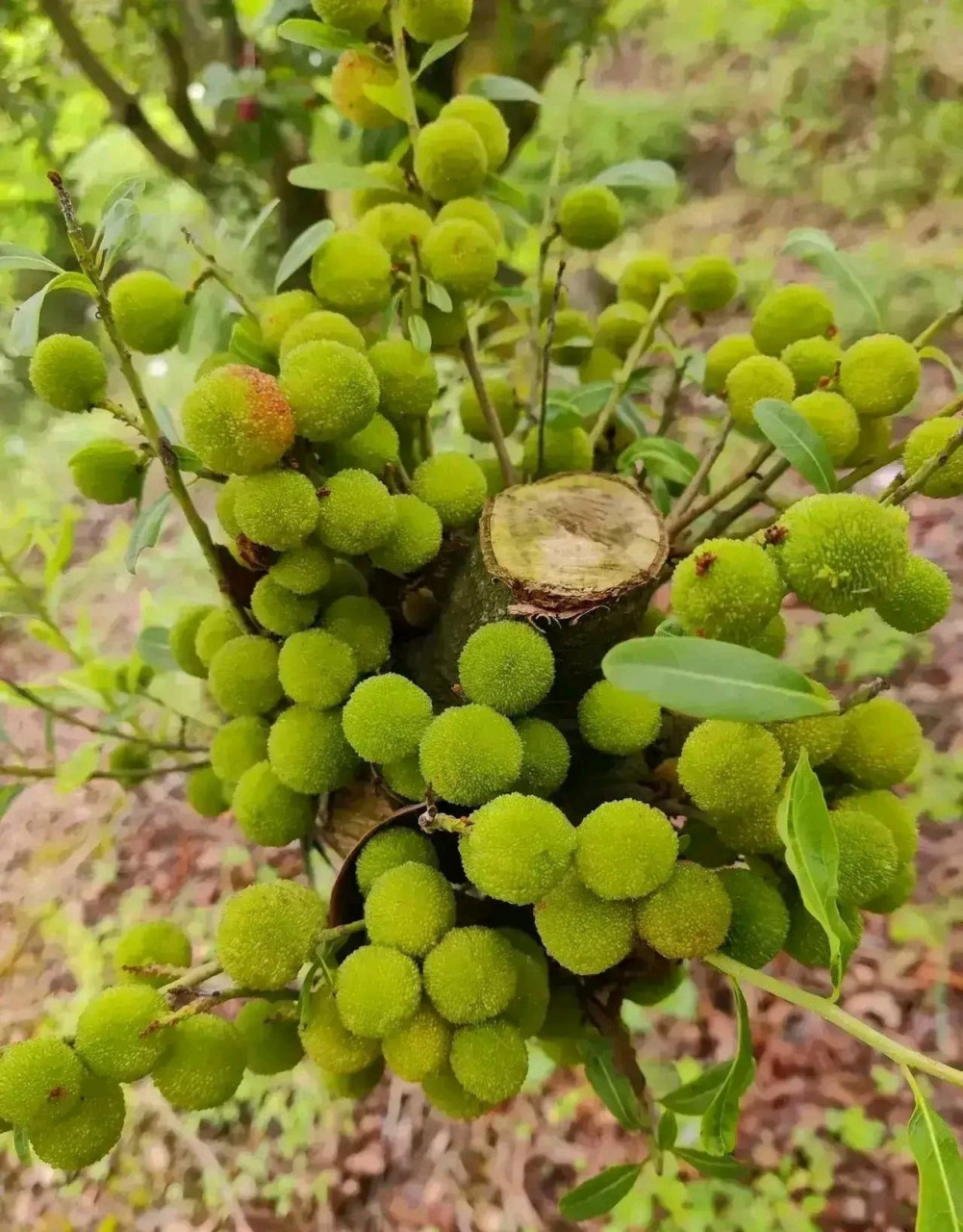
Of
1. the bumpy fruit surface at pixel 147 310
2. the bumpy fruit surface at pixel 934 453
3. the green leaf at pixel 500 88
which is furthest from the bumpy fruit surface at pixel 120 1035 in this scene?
the green leaf at pixel 500 88

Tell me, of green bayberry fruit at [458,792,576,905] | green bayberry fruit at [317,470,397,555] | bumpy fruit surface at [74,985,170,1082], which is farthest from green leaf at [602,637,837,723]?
bumpy fruit surface at [74,985,170,1082]

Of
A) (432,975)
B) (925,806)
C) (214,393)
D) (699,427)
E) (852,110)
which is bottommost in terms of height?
(925,806)

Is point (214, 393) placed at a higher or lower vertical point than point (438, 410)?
higher

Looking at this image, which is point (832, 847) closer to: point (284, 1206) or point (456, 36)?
point (456, 36)

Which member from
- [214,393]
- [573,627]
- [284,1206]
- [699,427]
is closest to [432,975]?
[573,627]

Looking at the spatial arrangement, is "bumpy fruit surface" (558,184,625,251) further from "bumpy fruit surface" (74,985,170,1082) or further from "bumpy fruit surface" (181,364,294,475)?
"bumpy fruit surface" (74,985,170,1082)

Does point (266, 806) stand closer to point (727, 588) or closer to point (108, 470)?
point (108, 470)

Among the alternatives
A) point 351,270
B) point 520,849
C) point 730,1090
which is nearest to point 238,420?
point 351,270
